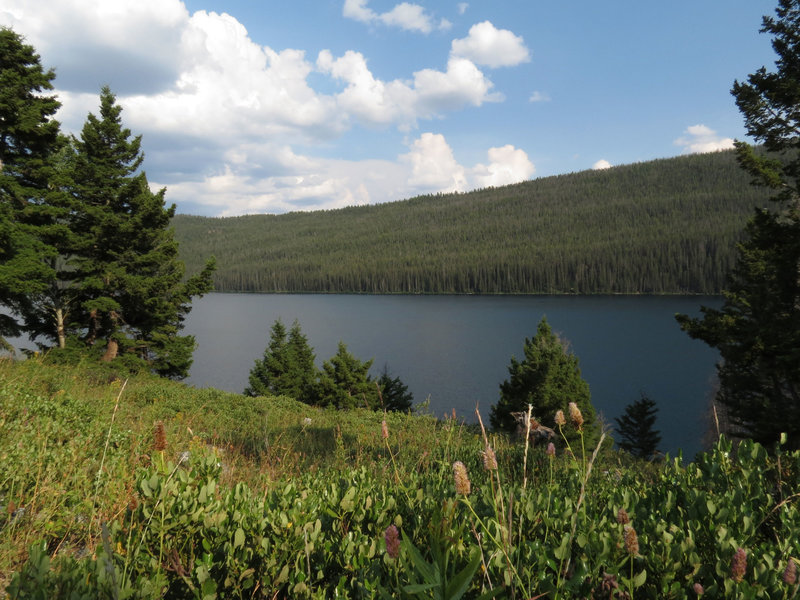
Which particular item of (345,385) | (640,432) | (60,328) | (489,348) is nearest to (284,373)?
(345,385)

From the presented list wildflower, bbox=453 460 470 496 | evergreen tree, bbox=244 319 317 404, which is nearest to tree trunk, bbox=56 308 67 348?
evergreen tree, bbox=244 319 317 404

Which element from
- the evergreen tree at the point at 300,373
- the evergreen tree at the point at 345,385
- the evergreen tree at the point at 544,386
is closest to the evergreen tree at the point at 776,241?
the evergreen tree at the point at 544,386

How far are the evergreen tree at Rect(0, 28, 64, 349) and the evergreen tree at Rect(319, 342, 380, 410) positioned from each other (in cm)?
1561

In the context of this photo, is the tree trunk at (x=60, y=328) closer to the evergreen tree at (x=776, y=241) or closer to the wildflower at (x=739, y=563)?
the wildflower at (x=739, y=563)

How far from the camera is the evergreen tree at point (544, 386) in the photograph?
71.1 ft

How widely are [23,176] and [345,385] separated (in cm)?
1882

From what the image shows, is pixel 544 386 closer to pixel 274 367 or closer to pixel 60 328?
pixel 274 367

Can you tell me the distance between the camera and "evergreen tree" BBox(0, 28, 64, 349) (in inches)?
561

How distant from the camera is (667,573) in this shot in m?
1.66

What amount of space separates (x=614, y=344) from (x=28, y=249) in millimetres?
61383

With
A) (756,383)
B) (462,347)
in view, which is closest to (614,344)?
(462,347)

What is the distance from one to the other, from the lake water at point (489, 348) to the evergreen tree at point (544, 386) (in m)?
3.60

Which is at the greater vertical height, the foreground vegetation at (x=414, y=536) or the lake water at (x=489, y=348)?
the foreground vegetation at (x=414, y=536)

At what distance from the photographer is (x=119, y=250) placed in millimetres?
18453
